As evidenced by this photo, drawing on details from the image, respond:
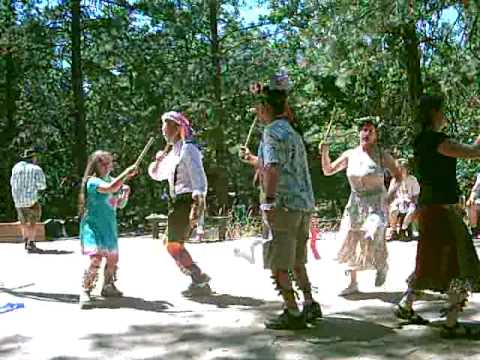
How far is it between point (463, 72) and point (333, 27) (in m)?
2.26

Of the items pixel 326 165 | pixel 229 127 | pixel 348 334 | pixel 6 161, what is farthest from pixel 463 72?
pixel 6 161

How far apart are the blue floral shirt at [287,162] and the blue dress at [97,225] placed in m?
1.84

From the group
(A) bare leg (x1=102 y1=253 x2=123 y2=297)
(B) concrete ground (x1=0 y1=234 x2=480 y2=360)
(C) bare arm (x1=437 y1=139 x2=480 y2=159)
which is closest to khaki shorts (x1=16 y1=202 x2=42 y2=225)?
(B) concrete ground (x1=0 y1=234 x2=480 y2=360)

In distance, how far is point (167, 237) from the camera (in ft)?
20.0

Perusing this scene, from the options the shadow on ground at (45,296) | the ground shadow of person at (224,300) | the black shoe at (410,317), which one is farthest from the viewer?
the shadow on ground at (45,296)

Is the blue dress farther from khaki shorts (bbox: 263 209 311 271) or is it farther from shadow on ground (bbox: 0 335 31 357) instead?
khaki shorts (bbox: 263 209 311 271)

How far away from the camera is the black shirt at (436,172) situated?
4.45 meters

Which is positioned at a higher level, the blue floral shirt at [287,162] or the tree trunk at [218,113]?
the tree trunk at [218,113]

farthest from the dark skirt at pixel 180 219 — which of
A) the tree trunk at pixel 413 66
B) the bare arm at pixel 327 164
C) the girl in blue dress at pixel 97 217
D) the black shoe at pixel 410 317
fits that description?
the tree trunk at pixel 413 66

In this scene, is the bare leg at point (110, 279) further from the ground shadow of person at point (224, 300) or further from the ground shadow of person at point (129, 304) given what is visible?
the ground shadow of person at point (224, 300)

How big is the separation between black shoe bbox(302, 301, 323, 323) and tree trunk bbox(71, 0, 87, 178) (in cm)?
1601

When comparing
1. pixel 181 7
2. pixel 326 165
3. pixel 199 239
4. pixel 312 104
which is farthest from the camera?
pixel 312 104

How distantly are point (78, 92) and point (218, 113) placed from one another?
4.12 meters

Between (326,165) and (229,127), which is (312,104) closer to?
(229,127)
